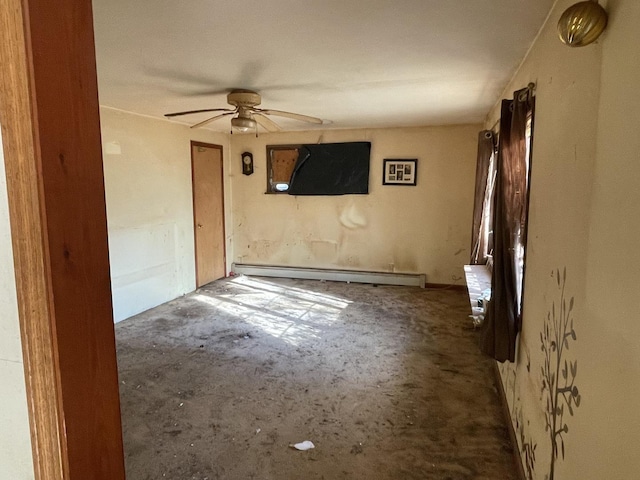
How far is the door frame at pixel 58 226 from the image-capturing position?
0.61m

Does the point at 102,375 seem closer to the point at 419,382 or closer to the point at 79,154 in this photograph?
the point at 79,154

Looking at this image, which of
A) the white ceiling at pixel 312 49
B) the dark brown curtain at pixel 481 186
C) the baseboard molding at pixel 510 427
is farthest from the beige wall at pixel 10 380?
the dark brown curtain at pixel 481 186

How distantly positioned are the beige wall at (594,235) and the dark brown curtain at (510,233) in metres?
0.29

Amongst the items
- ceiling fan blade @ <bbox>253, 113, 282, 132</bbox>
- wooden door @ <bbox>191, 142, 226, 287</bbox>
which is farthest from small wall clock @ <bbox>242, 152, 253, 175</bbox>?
ceiling fan blade @ <bbox>253, 113, 282, 132</bbox>

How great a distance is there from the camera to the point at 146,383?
117 inches

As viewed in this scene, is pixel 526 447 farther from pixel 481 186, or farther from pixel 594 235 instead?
pixel 481 186

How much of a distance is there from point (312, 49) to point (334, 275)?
4048mm

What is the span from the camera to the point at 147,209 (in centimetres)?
454

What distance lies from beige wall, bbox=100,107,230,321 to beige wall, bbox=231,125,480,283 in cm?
116

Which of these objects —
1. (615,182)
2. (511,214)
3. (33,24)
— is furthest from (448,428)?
(33,24)

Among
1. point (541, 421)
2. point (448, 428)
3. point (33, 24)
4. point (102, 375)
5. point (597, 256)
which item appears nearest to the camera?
point (33, 24)

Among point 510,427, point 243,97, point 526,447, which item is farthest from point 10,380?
point 243,97

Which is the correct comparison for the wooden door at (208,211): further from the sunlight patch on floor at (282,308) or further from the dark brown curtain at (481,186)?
the dark brown curtain at (481,186)

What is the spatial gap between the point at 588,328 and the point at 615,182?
0.45 m
